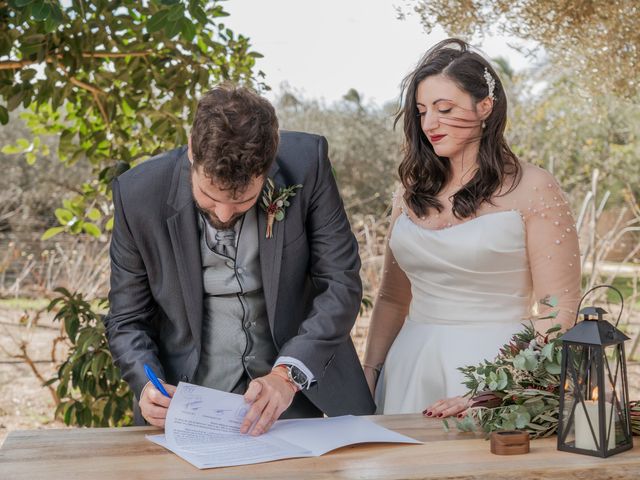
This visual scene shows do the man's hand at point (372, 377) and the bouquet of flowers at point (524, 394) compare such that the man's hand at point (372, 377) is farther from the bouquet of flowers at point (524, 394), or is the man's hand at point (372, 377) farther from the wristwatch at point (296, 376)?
the bouquet of flowers at point (524, 394)

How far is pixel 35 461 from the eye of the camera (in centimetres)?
162

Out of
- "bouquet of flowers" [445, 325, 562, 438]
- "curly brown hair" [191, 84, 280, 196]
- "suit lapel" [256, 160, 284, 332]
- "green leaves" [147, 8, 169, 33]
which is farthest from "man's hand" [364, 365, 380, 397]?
"green leaves" [147, 8, 169, 33]

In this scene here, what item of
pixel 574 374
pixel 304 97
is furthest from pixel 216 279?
pixel 304 97

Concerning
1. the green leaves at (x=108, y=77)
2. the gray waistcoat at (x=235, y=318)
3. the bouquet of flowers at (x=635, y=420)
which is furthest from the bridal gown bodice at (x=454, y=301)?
the green leaves at (x=108, y=77)

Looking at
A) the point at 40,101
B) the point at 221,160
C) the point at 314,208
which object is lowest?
the point at 314,208

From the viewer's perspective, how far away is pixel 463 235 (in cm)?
252

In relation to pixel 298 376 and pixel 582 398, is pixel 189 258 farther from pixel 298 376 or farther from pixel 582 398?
pixel 582 398

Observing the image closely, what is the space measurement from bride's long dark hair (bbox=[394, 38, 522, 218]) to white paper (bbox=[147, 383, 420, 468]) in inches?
35.0

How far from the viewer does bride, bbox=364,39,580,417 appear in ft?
8.00

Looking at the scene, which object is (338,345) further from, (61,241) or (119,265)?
(61,241)

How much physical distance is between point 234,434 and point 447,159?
4.08 feet

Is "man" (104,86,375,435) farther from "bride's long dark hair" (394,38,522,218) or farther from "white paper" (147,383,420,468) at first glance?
"bride's long dark hair" (394,38,522,218)

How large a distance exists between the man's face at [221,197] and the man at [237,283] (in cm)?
5

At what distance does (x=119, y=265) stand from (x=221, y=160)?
1.79 feet
